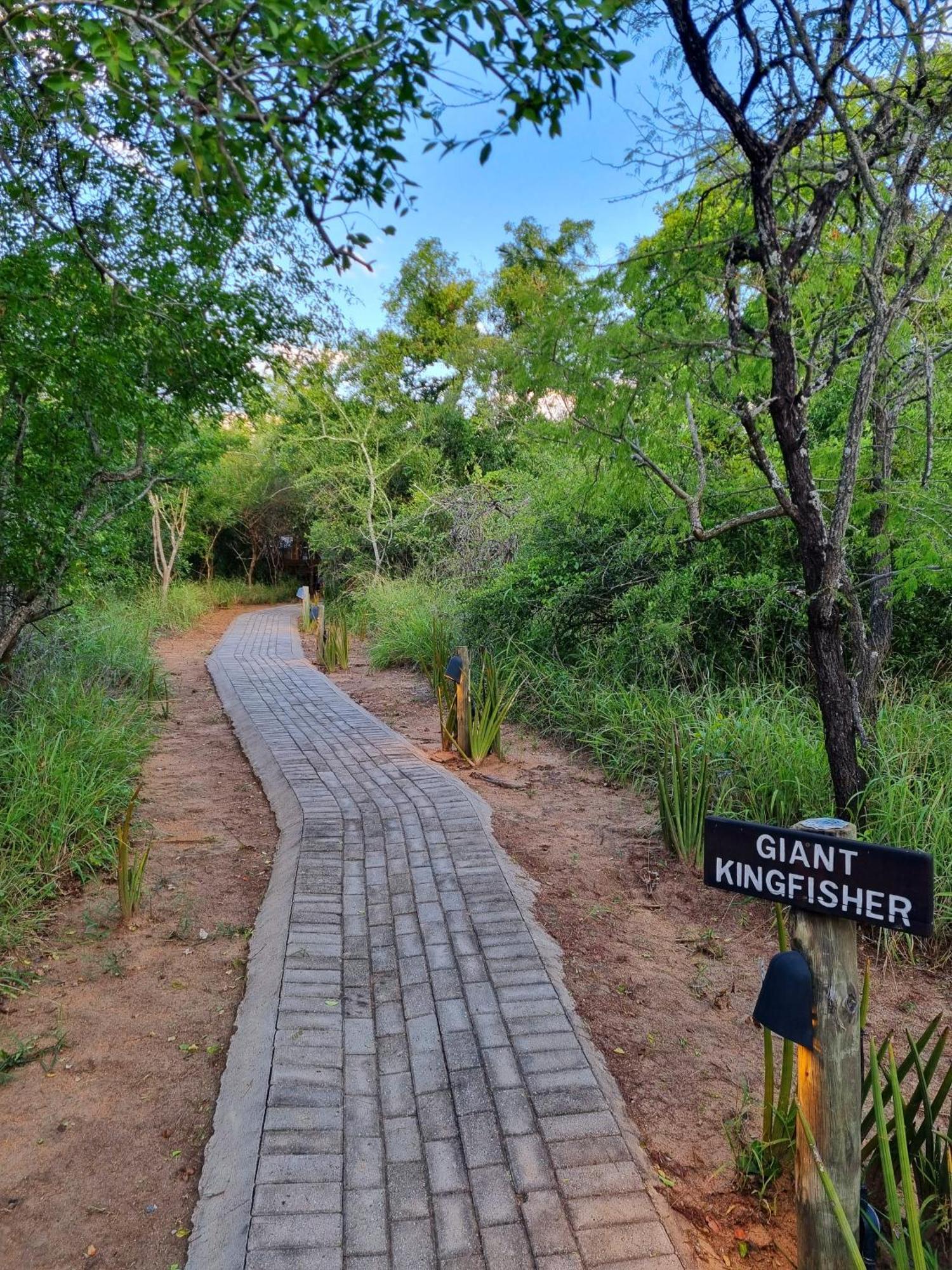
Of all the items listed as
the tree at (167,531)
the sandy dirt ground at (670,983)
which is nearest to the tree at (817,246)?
the sandy dirt ground at (670,983)

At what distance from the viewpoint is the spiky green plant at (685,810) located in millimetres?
4379

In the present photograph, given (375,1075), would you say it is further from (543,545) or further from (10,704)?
(543,545)

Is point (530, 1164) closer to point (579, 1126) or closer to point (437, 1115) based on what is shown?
point (579, 1126)

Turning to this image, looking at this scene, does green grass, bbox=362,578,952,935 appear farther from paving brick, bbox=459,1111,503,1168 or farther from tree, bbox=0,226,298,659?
tree, bbox=0,226,298,659

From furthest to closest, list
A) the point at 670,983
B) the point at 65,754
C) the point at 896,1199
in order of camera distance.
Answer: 1. the point at 65,754
2. the point at 670,983
3. the point at 896,1199

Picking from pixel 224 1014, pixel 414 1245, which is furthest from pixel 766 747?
pixel 414 1245

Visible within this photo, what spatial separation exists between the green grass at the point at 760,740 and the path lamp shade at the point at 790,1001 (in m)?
2.19

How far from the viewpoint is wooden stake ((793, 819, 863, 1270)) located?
173cm

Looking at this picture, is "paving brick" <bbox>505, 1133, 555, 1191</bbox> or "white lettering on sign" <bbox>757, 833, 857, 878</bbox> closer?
"white lettering on sign" <bbox>757, 833, 857, 878</bbox>

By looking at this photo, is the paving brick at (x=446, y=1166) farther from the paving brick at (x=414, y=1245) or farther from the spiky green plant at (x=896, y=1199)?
the spiky green plant at (x=896, y=1199)

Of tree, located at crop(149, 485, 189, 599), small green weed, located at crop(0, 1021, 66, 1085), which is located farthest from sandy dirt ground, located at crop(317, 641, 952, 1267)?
tree, located at crop(149, 485, 189, 599)

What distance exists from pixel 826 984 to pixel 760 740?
3.26 metres

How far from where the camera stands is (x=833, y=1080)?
5.70 ft

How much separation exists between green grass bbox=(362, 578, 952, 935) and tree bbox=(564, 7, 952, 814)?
0.96 feet
